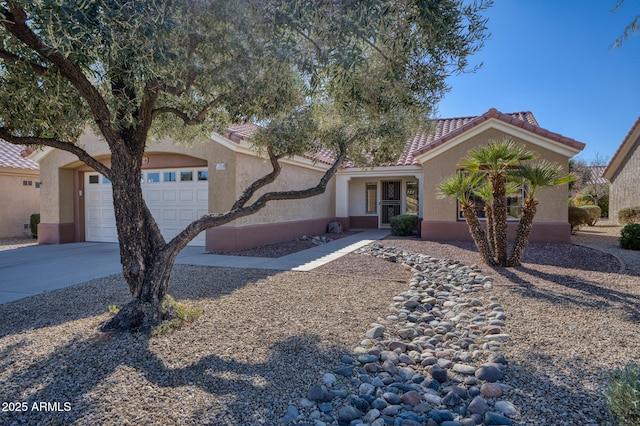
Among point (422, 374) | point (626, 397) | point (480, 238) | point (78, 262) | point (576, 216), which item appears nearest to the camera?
point (626, 397)

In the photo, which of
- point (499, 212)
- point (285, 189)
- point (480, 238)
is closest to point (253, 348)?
point (480, 238)

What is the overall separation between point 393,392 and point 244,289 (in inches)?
166

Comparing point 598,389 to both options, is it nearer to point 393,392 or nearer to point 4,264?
point 393,392

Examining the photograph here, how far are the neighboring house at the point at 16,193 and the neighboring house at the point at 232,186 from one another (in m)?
4.11

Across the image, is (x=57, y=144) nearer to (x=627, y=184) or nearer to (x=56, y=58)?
(x=56, y=58)

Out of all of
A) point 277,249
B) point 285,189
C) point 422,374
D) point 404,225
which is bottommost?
point 422,374

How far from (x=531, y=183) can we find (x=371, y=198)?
39.5 feet

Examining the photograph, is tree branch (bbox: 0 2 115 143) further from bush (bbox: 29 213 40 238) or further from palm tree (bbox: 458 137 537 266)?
bush (bbox: 29 213 40 238)

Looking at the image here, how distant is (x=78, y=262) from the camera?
34.4 ft

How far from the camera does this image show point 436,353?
172 inches

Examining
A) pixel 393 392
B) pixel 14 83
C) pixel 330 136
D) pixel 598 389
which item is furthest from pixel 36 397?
pixel 330 136

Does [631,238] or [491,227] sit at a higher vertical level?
[491,227]

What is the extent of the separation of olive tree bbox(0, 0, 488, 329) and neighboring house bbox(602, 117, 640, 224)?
731 inches

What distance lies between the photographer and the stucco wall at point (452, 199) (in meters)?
12.8
